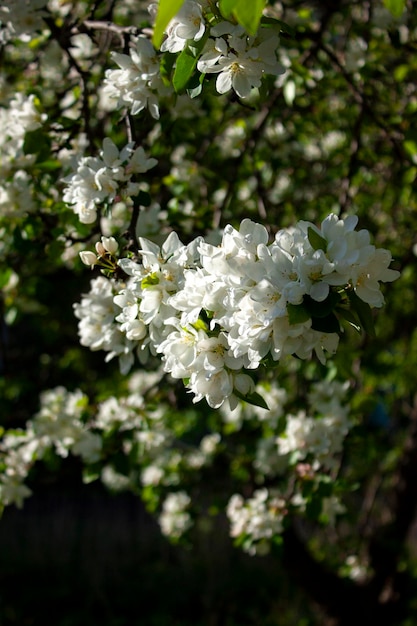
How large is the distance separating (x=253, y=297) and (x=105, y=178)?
0.66 meters

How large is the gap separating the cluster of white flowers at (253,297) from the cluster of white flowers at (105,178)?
0.38 meters

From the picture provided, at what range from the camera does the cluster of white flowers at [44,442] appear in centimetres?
224

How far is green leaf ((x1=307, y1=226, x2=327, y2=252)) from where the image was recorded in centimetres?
102

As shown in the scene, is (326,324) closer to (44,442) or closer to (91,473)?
(91,473)

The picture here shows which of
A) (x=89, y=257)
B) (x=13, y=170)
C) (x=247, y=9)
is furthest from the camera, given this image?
(x=13, y=170)

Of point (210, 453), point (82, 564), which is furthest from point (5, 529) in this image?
point (210, 453)

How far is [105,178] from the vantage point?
1.50 m

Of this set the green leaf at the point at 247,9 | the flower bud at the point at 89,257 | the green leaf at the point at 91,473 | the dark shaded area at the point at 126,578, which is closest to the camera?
the green leaf at the point at 247,9

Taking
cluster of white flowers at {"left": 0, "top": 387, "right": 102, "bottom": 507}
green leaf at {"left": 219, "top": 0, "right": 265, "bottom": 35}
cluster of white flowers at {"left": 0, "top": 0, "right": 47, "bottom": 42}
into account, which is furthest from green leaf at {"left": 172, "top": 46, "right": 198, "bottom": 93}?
cluster of white flowers at {"left": 0, "top": 387, "right": 102, "bottom": 507}

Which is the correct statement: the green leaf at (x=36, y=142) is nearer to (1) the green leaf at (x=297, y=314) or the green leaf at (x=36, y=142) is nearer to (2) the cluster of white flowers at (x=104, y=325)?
(2) the cluster of white flowers at (x=104, y=325)

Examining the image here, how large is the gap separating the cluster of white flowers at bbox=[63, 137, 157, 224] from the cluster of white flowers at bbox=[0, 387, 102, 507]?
931 mm

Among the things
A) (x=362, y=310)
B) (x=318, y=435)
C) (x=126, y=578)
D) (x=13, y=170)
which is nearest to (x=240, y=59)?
(x=362, y=310)

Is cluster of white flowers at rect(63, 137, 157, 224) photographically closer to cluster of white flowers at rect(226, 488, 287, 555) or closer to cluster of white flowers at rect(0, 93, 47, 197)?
cluster of white flowers at rect(0, 93, 47, 197)

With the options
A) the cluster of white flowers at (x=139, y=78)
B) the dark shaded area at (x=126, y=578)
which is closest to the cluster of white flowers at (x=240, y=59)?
the cluster of white flowers at (x=139, y=78)
